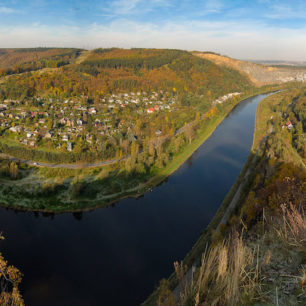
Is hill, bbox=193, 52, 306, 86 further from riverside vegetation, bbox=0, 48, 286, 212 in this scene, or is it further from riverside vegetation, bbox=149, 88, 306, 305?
riverside vegetation, bbox=149, 88, 306, 305

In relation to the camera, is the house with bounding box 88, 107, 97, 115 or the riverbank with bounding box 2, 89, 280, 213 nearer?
the riverbank with bounding box 2, 89, 280, 213

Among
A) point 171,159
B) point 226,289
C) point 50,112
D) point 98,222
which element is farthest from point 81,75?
point 226,289

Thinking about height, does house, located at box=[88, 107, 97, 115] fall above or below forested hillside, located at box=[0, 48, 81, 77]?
below

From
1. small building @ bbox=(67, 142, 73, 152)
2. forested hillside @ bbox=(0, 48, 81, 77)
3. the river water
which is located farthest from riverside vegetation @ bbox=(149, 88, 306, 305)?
forested hillside @ bbox=(0, 48, 81, 77)

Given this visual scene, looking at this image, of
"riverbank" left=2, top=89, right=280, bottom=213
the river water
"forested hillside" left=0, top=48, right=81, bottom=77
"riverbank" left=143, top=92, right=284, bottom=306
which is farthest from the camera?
"forested hillside" left=0, top=48, right=81, bottom=77

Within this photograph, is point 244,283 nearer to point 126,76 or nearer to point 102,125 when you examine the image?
point 102,125

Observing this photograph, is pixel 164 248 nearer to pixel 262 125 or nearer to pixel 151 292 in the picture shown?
pixel 151 292
